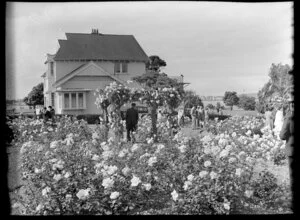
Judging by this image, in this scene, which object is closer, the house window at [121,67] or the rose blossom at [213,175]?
the rose blossom at [213,175]

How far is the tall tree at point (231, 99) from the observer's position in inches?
1540

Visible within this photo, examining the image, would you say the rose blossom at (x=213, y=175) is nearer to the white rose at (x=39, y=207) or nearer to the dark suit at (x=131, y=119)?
the white rose at (x=39, y=207)

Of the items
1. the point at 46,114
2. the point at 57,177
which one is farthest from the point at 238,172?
the point at 46,114

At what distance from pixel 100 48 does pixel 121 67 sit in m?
2.58

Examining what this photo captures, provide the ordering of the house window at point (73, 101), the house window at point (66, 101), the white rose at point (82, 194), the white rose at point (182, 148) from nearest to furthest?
the white rose at point (82, 194) → the white rose at point (182, 148) → the house window at point (73, 101) → the house window at point (66, 101)

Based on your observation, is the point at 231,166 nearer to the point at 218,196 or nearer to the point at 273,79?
the point at 218,196

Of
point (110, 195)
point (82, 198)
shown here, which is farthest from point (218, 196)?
point (82, 198)

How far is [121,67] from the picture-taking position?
113 feet

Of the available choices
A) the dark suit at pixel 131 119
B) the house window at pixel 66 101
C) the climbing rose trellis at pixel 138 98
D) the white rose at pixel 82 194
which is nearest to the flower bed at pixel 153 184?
the white rose at pixel 82 194

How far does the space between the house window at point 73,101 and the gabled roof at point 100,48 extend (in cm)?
327

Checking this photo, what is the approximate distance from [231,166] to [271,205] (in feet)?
2.35

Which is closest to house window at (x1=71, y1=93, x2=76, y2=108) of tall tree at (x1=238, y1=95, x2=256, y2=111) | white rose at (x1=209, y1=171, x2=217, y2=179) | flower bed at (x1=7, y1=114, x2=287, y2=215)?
tall tree at (x1=238, y1=95, x2=256, y2=111)

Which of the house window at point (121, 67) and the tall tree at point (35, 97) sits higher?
the house window at point (121, 67)
